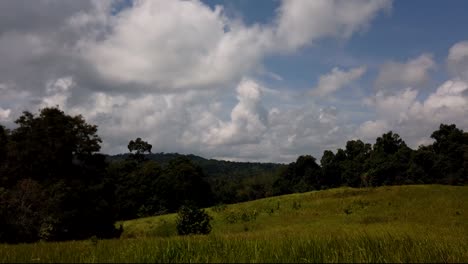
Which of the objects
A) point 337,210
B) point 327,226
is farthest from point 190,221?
point 337,210

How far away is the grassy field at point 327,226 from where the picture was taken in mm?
4164

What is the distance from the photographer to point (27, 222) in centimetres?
2611

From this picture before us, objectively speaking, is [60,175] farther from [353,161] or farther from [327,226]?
[353,161]

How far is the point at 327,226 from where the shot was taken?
A: 24.3 m

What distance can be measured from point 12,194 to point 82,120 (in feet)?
31.3

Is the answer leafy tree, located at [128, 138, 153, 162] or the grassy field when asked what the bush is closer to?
A: the grassy field

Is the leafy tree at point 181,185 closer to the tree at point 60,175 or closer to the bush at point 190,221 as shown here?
the tree at point 60,175

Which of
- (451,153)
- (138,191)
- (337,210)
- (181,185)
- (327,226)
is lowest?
(327,226)

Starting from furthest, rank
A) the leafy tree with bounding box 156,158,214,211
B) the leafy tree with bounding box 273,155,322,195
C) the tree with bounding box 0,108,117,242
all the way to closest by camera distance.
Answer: the leafy tree with bounding box 273,155,322,195, the leafy tree with bounding box 156,158,214,211, the tree with bounding box 0,108,117,242

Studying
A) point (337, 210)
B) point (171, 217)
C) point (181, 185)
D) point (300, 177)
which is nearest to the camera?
point (337, 210)

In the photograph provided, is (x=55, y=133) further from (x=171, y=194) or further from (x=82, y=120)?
(x=171, y=194)

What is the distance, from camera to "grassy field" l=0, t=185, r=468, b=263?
4164mm

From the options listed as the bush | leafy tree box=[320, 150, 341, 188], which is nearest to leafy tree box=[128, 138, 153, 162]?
leafy tree box=[320, 150, 341, 188]

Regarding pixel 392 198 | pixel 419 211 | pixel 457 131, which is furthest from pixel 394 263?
pixel 457 131
